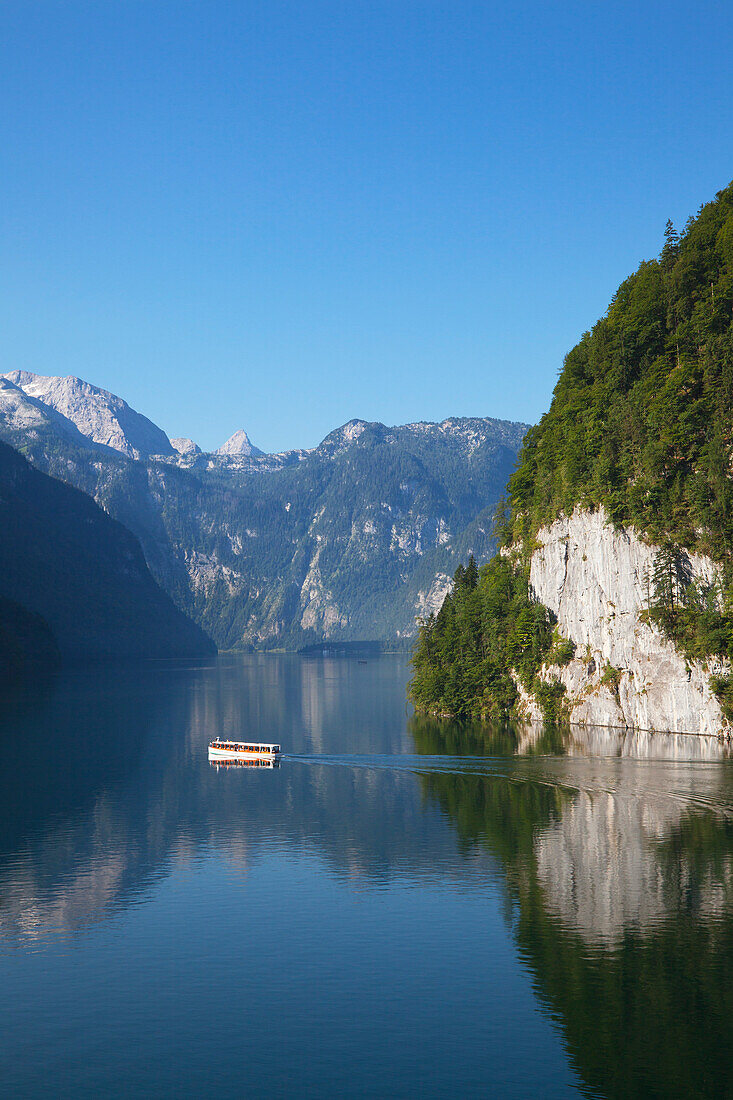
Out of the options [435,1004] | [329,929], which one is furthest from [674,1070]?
[329,929]

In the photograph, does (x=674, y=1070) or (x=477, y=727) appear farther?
(x=477, y=727)

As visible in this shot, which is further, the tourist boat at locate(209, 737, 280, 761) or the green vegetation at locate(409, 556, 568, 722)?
the green vegetation at locate(409, 556, 568, 722)

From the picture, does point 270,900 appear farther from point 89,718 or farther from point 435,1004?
point 89,718

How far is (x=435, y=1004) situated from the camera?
40.5 meters

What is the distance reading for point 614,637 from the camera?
112438mm

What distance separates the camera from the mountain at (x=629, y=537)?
337 feet

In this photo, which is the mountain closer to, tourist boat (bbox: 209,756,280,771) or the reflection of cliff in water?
the reflection of cliff in water

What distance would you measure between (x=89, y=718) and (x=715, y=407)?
96275 millimetres

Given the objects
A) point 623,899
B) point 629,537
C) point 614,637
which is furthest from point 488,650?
point 623,899

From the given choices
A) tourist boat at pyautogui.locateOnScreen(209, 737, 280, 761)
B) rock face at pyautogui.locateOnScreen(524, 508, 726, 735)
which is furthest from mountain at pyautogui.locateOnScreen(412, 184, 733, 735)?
tourist boat at pyautogui.locateOnScreen(209, 737, 280, 761)

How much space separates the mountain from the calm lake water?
1452 centimetres

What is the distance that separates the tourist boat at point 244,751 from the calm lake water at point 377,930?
11.5m

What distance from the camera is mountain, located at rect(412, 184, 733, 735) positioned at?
337ft

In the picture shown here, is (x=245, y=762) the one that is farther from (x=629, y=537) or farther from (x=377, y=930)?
(x=377, y=930)
